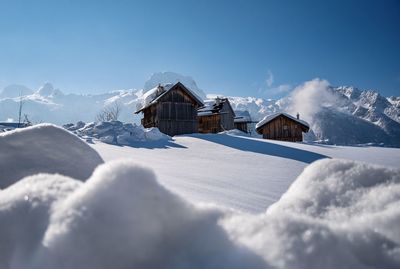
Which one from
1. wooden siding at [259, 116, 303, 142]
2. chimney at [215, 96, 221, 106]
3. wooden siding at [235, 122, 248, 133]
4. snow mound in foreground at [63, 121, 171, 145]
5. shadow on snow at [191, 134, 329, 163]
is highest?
chimney at [215, 96, 221, 106]

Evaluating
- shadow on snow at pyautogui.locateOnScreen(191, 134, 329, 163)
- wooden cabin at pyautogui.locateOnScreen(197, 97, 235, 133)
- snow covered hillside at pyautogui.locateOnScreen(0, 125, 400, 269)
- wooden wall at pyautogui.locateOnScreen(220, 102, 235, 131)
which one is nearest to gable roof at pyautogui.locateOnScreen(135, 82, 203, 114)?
wooden cabin at pyautogui.locateOnScreen(197, 97, 235, 133)

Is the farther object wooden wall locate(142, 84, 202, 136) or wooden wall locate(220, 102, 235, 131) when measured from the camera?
wooden wall locate(220, 102, 235, 131)

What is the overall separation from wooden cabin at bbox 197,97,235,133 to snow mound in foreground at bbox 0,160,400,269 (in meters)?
30.9

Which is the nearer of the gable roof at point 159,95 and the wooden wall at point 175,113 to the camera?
the gable roof at point 159,95

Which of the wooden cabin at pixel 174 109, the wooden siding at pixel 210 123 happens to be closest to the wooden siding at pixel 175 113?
the wooden cabin at pixel 174 109

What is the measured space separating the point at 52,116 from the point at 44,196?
209m

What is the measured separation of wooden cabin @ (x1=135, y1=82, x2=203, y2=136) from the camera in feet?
74.0

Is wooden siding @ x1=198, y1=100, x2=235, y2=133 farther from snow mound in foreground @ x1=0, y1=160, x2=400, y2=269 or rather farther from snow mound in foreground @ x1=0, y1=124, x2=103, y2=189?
snow mound in foreground @ x1=0, y1=160, x2=400, y2=269

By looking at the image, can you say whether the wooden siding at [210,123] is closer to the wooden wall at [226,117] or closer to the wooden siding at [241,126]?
→ the wooden wall at [226,117]

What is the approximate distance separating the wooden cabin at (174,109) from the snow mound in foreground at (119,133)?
10293 mm

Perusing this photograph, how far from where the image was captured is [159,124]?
22.5 m

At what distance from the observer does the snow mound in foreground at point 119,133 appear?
31.8 ft

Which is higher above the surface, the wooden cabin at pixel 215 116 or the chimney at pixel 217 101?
the chimney at pixel 217 101

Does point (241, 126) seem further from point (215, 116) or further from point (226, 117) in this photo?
point (215, 116)
